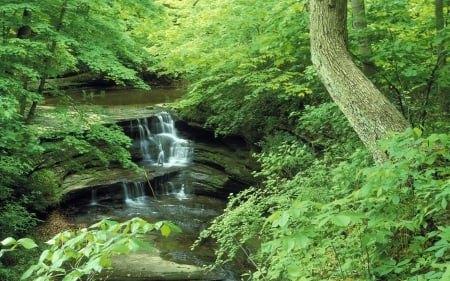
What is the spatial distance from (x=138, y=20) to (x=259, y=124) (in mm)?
4337

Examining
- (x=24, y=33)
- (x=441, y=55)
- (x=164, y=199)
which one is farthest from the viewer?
(x=164, y=199)

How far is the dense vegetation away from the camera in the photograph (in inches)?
112

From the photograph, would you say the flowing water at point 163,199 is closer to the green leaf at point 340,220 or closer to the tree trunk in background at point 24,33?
the tree trunk in background at point 24,33

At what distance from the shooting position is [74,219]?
11227mm

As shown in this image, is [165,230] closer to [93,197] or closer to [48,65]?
[48,65]

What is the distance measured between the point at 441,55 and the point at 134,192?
395 inches

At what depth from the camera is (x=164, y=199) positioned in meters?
12.7

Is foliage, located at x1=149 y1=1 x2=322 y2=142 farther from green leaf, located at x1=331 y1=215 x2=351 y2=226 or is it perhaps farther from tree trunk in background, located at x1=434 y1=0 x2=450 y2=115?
green leaf, located at x1=331 y1=215 x2=351 y2=226

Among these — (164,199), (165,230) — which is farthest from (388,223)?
(164,199)

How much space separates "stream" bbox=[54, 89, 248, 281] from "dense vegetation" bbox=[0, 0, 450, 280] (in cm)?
121

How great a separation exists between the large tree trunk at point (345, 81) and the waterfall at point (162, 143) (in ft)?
33.4

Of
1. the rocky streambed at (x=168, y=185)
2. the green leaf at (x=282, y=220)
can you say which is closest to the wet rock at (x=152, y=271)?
the rocky streambed at (x=168, y=185)

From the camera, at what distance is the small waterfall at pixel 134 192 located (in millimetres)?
12562

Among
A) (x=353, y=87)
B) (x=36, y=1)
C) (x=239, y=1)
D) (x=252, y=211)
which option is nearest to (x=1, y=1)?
(x=36, y=1)
